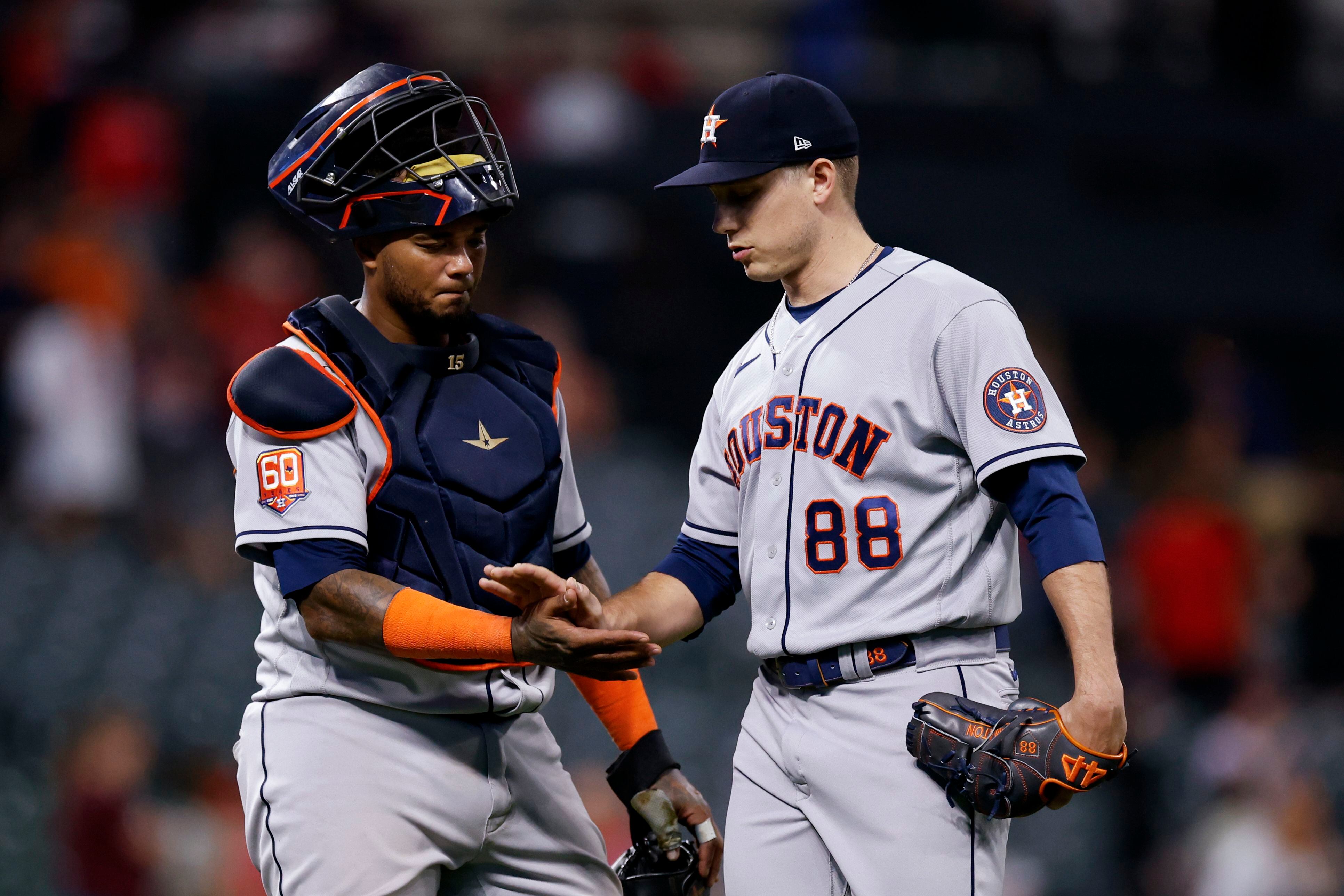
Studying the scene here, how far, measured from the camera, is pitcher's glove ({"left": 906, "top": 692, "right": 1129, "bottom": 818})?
99.5 inches

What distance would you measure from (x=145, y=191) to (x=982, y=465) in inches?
261

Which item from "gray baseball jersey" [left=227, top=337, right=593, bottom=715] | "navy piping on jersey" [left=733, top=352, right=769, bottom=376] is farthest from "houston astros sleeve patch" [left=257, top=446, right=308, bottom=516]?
"navy piping on jersey" [left=733, top=352, right=769, bottom=376]

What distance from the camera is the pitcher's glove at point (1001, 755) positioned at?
2.53 metres

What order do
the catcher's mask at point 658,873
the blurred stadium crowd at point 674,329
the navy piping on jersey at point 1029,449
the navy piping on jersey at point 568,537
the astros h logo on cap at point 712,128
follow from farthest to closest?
the blurred stadium crowd at point 674,329 → the navy piping on jersey at point 568,537 → the catcher's mask at point 658,873 → the astros h logo on cap at point 712,128 → the navy piping on jersey at point 1029,449

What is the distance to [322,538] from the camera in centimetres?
269

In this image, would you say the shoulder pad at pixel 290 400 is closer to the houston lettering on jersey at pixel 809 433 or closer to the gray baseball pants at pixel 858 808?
the houston lettering on jersey at pixel 809 433

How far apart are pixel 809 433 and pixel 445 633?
2.43 ft

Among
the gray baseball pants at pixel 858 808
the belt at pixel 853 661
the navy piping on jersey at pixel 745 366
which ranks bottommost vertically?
the gray baseball pants at pixel 858 808

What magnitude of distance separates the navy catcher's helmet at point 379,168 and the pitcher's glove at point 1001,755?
1.20 meters

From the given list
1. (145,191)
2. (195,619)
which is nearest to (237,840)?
(195,619)

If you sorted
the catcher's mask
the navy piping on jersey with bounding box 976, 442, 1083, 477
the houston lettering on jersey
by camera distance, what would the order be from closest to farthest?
1. the navy piping on jersey with bounding box 976, 442, 1083, 477
2. the houston lettering on jersey
3. the catcher's mask

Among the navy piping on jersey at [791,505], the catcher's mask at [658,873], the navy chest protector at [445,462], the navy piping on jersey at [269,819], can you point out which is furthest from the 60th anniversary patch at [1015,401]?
the navy piping on jersey at [269,819]

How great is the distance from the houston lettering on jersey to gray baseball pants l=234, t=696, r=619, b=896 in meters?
0.69

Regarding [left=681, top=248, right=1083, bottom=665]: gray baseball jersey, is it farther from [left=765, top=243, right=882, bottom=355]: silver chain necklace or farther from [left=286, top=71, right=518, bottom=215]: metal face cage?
[left=286, top=71, right=518, bottom=215]: metal face cage
